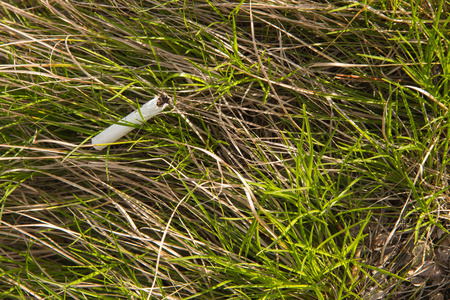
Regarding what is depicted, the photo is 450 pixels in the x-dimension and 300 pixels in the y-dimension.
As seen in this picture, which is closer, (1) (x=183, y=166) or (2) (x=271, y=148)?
(1) (x=183, y=166)

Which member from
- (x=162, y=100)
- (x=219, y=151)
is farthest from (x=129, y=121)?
(x=219, y=151)

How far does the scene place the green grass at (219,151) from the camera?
1558mm

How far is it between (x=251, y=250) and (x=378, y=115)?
0.88 metres

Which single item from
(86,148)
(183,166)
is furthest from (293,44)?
(86,148)

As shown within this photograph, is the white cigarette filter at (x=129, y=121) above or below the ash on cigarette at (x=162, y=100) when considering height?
below

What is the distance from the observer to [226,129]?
1.62m

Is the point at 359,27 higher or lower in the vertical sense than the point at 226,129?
higher

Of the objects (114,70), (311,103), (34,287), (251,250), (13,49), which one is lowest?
(251,250)

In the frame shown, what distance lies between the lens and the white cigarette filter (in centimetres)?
150

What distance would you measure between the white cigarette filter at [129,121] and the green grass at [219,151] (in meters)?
0.06

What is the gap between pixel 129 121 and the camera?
1596mm

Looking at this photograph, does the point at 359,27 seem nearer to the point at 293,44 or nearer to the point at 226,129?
the point at 293,44

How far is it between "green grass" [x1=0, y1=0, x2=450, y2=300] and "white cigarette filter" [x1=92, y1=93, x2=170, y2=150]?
0.06m

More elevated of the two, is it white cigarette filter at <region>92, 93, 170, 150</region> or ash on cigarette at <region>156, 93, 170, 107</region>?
ash on cigarette at <region>156, 93, 170, 107</region>
